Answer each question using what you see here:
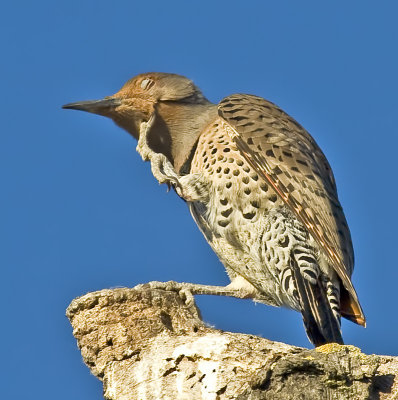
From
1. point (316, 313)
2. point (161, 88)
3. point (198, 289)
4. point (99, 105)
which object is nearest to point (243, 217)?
point (198, 289)

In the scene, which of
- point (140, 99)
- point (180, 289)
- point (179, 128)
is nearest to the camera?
point (180, 289)

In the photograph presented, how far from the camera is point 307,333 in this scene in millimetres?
7492

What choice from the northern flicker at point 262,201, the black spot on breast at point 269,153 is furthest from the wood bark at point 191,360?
the black spot on breast at point 269,153

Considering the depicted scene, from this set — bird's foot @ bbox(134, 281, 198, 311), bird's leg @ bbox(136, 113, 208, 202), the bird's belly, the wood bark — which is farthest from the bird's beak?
the wood bark

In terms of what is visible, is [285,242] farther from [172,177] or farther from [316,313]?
[172,177]

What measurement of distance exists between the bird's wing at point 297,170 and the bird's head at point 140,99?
530 mm

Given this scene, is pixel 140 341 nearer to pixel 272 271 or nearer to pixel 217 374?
pixel 217 374

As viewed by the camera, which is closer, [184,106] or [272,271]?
[272,271]

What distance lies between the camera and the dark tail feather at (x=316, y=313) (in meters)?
7.34

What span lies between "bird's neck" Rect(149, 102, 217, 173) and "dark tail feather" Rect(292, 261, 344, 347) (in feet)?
5.27

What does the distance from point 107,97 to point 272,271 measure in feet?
8.78

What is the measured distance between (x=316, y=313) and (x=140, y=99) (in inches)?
119

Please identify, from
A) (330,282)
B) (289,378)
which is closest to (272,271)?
(330,282)

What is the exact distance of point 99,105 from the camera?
9.40 m
